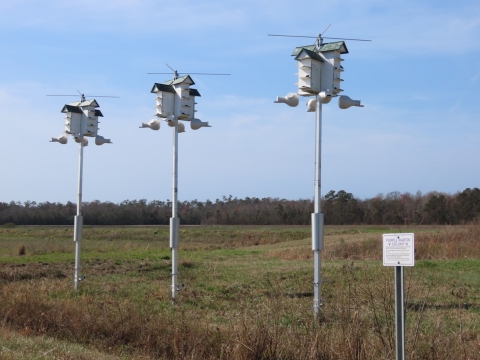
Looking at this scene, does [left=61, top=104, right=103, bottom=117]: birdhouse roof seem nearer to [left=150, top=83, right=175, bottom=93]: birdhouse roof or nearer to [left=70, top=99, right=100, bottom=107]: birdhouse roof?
[left=70, top=99, right=100, bottom=107]: birdhouse roof

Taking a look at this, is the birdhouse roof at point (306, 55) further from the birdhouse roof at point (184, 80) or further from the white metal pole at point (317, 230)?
the birdhouse roof at point (184, 80)

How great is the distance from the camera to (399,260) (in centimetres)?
607

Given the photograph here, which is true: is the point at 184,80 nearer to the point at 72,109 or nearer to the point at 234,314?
the point at 72,109

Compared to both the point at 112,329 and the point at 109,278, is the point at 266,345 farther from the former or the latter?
the point at 109,278

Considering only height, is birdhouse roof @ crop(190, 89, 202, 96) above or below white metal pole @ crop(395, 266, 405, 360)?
above

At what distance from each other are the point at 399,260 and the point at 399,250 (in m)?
0.09

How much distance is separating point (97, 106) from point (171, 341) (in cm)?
907

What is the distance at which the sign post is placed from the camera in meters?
5.97

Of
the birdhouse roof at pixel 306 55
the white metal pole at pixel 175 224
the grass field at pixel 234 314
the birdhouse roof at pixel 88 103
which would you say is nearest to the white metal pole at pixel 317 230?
the grass field at pixel 234 314

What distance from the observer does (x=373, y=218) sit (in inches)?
919

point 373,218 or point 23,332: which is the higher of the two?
point 373,218

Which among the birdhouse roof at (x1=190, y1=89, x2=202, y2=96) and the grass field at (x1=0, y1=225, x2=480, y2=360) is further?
the birdhouse roof at (x1=190, y1=89, x2=202, y2=96)

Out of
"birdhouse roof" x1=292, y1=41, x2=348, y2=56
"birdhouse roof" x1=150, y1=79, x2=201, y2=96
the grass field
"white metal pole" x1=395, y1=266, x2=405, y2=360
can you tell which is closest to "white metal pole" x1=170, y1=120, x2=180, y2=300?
the grass field

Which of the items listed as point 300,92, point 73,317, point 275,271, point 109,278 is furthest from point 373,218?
point 73,317
